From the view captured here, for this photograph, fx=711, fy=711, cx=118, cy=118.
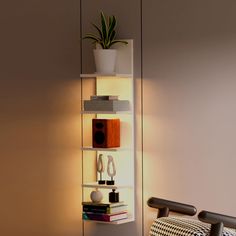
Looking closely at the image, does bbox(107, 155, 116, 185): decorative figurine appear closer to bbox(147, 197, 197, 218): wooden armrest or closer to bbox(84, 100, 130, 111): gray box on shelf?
bbox(84, 100, 130, 111): gray box on shelf

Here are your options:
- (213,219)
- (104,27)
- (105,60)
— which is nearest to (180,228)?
(213,219)

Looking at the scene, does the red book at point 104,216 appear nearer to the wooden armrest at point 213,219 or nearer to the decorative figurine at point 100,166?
the decorative figurine at point 100,166

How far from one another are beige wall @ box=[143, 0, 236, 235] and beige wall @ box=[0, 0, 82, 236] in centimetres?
57

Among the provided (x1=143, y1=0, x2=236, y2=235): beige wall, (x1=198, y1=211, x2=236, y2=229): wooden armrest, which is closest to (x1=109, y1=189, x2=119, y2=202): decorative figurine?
(x1=143, y1=0, x2=236, y2=235): beige wall

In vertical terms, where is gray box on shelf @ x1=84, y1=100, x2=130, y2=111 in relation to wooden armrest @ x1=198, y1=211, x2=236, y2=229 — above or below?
above

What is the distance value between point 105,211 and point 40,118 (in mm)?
875

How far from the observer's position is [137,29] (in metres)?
4.63

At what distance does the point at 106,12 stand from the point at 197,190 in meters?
1.33

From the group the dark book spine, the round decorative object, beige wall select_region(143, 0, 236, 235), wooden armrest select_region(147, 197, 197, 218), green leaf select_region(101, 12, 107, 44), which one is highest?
green leaf select_region(101, 12, 107, 44)

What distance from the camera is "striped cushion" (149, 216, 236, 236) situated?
11.8ft

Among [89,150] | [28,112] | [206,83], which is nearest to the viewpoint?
[206,83]

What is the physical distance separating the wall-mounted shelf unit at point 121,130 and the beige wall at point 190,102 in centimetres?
11

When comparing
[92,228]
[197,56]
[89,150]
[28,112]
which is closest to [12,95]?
[28,112]

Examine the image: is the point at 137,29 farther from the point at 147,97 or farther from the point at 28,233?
the point at 28,233
